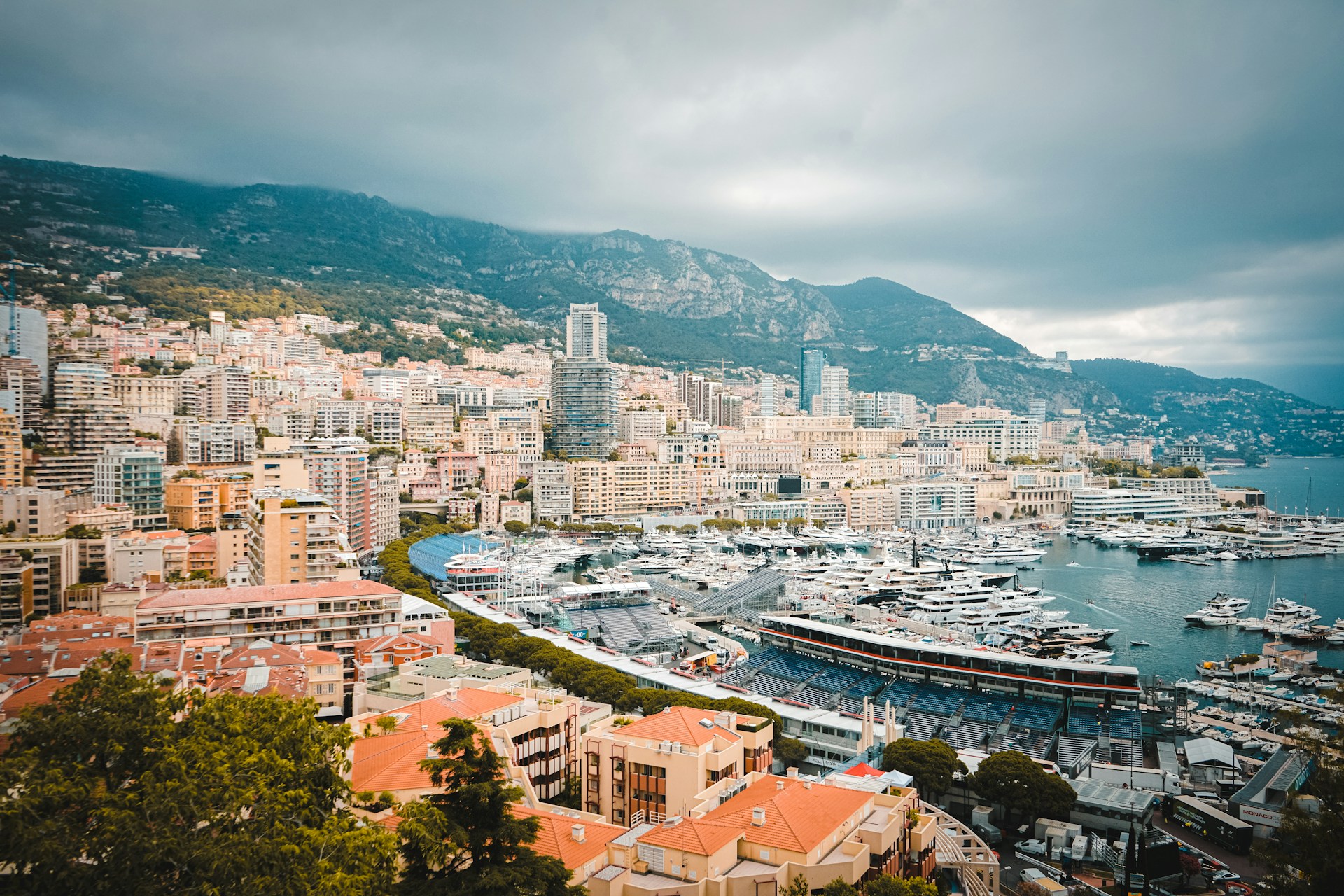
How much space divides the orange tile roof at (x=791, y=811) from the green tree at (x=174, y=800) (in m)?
4.68

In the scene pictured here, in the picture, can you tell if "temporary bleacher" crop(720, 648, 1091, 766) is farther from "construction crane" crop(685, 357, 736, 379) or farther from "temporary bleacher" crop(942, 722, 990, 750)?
"construction crane" crop(685, 357, 736, 379)

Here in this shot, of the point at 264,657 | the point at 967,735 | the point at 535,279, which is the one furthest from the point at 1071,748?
the point at 535,279

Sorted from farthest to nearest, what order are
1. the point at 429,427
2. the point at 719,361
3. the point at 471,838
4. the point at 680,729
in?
the point at 719,361
the point at 429,427
the point at 680,729
the point at 471,838

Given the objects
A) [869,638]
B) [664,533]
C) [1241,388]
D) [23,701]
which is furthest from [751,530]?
[1241,388]

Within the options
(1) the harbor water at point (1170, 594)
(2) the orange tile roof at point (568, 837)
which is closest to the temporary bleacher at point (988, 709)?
(1) the harbor water at point (1170, 594)

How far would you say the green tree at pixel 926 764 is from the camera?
17.1 metres

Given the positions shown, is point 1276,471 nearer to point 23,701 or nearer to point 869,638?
point 869,638

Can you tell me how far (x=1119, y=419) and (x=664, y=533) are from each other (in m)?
142

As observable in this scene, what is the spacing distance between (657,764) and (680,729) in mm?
666

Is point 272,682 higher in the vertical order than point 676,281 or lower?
lower

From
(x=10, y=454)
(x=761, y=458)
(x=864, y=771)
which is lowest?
(x=864, y=771)

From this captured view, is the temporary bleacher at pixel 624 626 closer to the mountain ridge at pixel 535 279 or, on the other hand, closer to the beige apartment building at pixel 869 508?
the beige apartment building at pixel 869 508

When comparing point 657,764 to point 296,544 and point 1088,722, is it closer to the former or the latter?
point 1088,722

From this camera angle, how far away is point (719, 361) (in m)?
144
